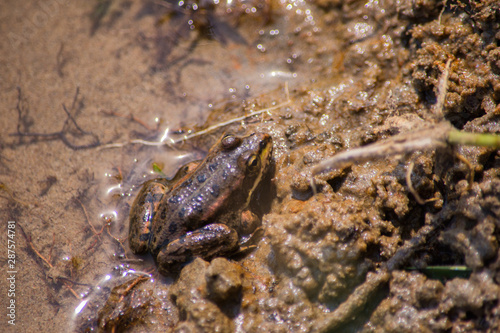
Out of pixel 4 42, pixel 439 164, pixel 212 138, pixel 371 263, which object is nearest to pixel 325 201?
pixel 371 263

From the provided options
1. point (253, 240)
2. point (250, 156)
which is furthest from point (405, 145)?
point (253, 240)

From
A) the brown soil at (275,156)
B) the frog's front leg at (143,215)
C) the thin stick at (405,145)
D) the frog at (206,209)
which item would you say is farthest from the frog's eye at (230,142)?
the thin stick at (405,145)

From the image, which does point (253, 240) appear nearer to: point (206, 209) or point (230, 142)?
point (206, 209)

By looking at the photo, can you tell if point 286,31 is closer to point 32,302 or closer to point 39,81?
point 39,81

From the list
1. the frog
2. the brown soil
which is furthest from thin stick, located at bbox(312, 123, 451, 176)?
the frog

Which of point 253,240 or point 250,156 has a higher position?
point 250,156

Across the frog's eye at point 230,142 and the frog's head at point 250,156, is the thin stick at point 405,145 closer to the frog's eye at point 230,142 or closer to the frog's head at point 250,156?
the frog's head at point 250,156
